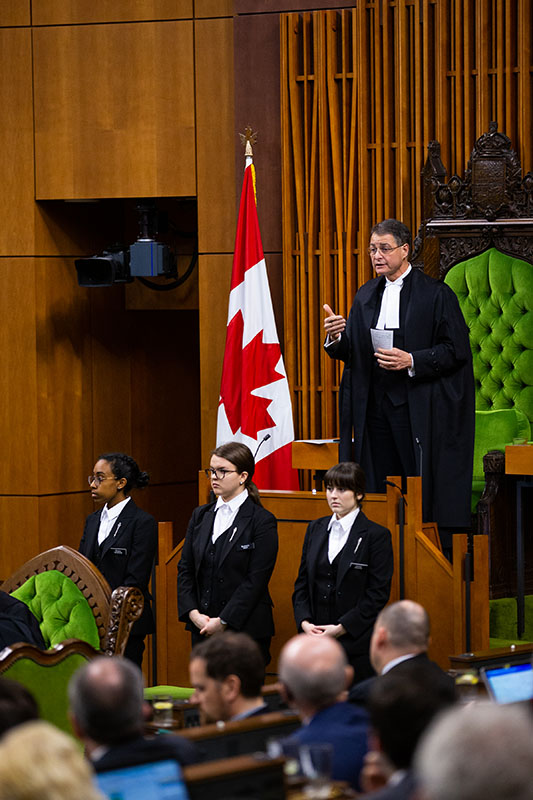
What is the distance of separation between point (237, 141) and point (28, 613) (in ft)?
13.1

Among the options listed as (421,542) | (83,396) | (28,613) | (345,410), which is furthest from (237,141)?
(28,613)

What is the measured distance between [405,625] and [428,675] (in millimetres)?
813

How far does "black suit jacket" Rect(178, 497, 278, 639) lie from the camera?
17.6 ft

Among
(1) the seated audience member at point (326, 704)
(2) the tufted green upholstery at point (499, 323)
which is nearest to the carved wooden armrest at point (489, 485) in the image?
(2) the tufted green upholstery at point (499, 323)

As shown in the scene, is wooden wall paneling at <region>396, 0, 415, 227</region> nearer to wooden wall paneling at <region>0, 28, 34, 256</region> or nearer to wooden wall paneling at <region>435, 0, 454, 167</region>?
wooden wall paneling at <region>435, 0, 454, 167</region>

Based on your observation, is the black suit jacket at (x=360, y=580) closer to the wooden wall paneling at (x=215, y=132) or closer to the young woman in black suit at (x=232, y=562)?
the young woman in black suit at (x=232, y=562)

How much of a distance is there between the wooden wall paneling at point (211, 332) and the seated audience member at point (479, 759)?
6264 millimetres

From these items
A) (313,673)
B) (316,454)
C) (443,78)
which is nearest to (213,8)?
(443,78)

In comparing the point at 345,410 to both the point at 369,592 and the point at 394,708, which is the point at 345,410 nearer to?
the point at 369,592

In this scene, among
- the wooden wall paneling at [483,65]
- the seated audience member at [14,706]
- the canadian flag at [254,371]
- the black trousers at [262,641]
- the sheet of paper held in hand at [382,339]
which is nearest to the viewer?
the seated audience member at [14,706]

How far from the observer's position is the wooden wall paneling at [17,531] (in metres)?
8.44

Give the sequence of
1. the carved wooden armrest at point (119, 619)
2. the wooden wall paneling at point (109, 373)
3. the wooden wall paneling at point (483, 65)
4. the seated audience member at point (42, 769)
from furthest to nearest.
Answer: the wooden wall paneling at point (109, 373)
the wooden wall paneling at point (483, 65)
the carved wooden armrest at point (119, 619)
the seated audience member at point (42, 769)

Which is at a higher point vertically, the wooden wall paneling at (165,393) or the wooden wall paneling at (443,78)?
the wooden wall paneling at (443,78)

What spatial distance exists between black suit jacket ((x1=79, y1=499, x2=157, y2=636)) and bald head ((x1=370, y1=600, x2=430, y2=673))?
8.63ft
